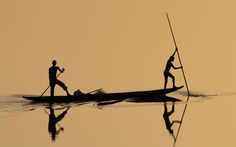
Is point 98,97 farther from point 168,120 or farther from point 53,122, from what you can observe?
point 168,120

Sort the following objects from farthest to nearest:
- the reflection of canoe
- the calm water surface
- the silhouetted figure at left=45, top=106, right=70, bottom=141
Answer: the reflection of canoe
the silhouetted figure at left=45, top=106, right=70, bottom=141
the calm water surface

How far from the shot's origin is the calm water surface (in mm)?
25625

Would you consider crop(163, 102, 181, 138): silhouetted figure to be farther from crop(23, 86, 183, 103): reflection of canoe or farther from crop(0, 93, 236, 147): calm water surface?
crop(23, 86, 183, 103): reflection of canoe

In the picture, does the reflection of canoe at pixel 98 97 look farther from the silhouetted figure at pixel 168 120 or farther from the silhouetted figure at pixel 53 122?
the silhouetted figure at pixel 168 120

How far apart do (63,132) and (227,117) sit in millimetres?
6933

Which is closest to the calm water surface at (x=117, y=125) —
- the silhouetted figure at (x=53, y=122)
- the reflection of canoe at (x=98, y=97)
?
the silhouetted figure at (x=53, y=122)

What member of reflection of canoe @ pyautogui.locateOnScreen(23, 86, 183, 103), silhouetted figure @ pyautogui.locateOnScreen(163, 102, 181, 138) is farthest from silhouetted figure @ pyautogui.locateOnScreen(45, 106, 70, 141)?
silhouetted figure @ pyautogui.locateOnScreen(163, 102, 181, 138)

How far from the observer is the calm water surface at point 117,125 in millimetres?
25625

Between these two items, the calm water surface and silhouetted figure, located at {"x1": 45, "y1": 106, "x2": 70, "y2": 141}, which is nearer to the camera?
the calm water surface

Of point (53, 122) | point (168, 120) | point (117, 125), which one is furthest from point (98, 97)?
point (117, 125)

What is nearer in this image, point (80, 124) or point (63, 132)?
point (63, 132)

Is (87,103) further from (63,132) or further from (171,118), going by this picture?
(63,132)

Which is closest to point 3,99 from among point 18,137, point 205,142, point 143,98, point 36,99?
point 36,99

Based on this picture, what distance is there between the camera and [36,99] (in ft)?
126
